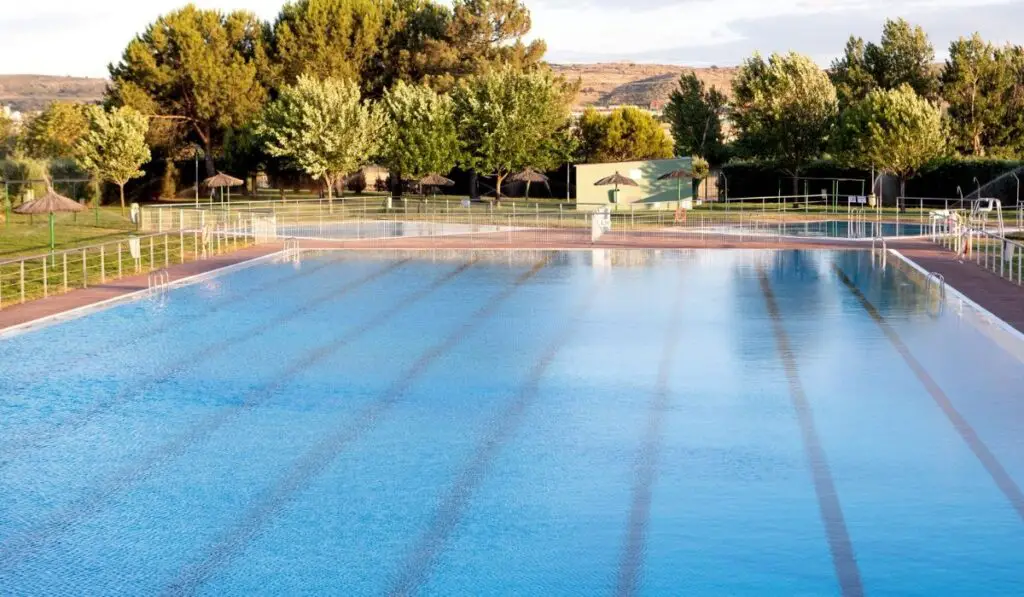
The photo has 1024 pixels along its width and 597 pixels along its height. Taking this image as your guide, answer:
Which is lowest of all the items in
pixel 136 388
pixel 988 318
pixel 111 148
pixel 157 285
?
pixel 136 388

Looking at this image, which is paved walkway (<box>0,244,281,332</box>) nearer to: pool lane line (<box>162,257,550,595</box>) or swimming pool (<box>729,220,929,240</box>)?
pool lane line (<box>162,257,550,595</box>)

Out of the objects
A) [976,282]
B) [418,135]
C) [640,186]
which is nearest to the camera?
[976,282]

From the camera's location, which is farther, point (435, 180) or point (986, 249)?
point (435, 180)

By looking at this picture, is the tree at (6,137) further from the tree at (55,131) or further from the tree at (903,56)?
the tree at (903,56)

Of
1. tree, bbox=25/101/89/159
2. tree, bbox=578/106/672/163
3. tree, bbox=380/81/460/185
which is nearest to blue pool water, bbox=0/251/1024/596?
tree, bbox=380/81/460/185

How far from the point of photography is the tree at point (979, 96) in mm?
65938

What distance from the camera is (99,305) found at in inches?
807

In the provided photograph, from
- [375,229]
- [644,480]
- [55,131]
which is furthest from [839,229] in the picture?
[55,131]

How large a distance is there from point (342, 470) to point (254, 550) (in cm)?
217

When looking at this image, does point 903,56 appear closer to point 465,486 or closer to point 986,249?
point 986,249

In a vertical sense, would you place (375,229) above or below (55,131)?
below

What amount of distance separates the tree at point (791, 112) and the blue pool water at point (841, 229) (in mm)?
14611

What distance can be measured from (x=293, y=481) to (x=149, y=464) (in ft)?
4.89

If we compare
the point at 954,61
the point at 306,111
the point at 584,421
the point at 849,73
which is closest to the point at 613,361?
the point at 584,421
